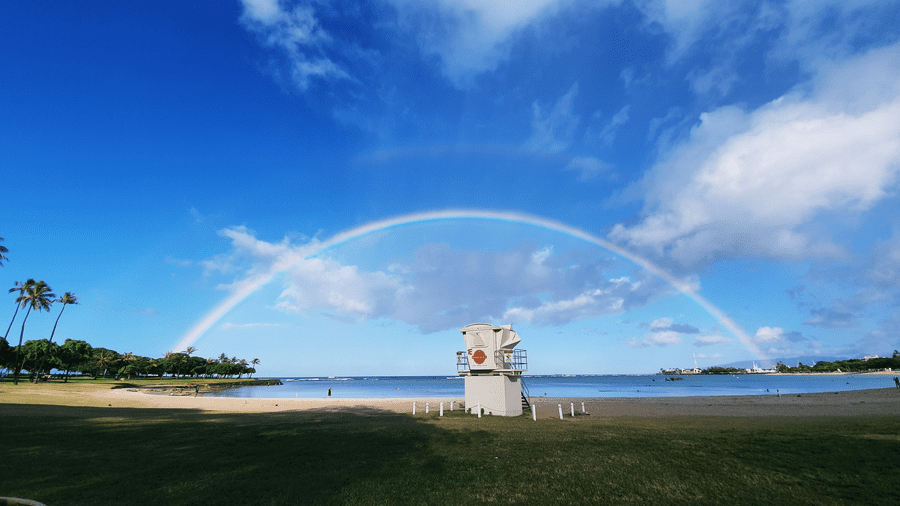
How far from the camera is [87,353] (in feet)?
355

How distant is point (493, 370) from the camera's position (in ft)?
95.5

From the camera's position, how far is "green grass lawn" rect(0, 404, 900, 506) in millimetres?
9664

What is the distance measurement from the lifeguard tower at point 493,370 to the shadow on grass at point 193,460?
796 centimetres

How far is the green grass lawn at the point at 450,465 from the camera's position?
966cm

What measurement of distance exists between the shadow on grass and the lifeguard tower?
7.96 metres

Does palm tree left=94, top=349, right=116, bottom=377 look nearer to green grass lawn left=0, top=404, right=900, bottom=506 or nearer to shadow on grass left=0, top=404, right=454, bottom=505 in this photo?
shadow on grass left=0, top=404, right=454, bottom=505

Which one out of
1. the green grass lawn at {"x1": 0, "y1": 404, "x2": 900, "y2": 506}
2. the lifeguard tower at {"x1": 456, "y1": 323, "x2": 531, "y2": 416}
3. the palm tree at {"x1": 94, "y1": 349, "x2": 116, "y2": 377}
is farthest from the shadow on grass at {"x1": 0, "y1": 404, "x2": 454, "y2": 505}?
the palm tree at {"x1": 94, "y1": 349, "x2": 116, "y2": 377}

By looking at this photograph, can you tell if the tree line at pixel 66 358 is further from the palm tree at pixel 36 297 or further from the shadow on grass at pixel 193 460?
the shadow on grass at pixel 193 460

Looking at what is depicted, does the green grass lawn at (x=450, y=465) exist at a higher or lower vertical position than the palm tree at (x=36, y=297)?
lower

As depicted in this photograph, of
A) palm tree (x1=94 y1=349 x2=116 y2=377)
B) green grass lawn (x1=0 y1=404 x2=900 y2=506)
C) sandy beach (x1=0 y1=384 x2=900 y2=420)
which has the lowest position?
sandy beach (x1=0 y1=384 x2=900 y2=420)

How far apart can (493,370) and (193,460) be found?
782 inches

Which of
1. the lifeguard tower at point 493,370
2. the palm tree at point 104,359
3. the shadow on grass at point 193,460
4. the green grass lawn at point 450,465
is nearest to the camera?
the shadow on grass at point 193,460

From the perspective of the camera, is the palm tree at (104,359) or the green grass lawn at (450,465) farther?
the palm tree at (104,359)

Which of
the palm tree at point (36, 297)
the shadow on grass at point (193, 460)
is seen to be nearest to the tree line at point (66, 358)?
the palm tree at point (36, 297)
